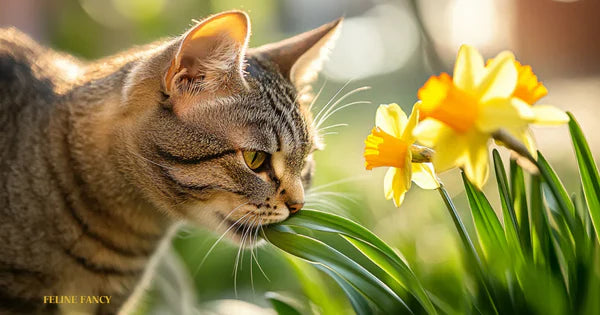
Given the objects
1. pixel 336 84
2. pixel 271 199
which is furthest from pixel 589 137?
pixel 271 199

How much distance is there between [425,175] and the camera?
0.77m

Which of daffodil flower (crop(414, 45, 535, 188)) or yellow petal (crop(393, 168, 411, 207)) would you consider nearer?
daffodil flower (crop(414, 45, 535, 188))

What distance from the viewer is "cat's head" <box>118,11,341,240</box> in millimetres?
985

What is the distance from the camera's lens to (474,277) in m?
0.68

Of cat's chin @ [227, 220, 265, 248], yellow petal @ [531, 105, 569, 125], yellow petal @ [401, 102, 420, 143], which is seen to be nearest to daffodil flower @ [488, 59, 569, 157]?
yellow petal @ [531, 105, 569, 125]

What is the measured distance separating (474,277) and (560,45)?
3.60 m

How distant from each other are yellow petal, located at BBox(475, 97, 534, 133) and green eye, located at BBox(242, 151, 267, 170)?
1.67 ft

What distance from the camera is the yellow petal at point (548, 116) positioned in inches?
22.4

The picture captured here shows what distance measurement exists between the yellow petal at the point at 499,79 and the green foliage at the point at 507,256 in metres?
0.10

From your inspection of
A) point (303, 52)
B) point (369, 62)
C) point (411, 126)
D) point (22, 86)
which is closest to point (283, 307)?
point (411, 126)

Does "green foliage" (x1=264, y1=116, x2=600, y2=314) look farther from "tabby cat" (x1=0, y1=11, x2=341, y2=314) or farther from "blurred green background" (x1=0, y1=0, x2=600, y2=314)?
"tabby cat" (x1=0, y1=11, x2=341, y2=314)

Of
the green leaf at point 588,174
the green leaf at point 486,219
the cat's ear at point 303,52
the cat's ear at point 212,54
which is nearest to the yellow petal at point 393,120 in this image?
the green leaf at point 486,219

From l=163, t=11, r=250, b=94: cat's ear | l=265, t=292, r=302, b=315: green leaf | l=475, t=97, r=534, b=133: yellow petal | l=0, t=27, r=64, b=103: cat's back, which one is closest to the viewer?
l=475, t=97, r=534, b=133: yellow petal

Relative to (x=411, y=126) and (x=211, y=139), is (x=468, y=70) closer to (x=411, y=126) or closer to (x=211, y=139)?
(x=411, y=126)
